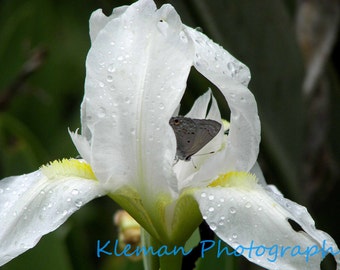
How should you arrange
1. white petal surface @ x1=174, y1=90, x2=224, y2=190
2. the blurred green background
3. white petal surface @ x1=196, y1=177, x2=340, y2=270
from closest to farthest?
white petal surface @ x1=196, y1=177, x2=340, y2=270 < white petal surface @ x1=174, y1=90, x2=224, y2=190 < the blurred green background

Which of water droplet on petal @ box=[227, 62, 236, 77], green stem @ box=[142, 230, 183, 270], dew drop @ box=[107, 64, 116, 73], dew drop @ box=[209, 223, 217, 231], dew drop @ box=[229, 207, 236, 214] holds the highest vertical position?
dew drop @ box=[107, 64, 116, 73]

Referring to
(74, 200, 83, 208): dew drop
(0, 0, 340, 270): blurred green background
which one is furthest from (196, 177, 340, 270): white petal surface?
(0, 0, 340, 270): blurred green background

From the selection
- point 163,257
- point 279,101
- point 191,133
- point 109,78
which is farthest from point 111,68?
point 279,101

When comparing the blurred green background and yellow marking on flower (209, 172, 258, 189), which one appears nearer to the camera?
yellow marking on flower (209, 172, 258, 189)

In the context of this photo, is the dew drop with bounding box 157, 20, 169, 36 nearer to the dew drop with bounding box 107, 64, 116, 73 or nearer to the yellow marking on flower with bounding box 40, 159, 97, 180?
the dew drop with bounding box 107, 64, 116, 73

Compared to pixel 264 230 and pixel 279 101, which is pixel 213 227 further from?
pixel 279 101

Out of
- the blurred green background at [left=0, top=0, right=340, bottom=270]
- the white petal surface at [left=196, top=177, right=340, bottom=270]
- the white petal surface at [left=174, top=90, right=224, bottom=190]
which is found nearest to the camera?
the white petal surface at [left=196, top=177, right=340, bottom=270]

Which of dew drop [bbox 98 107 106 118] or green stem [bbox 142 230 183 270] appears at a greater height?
dew drop [bbox 98 107 106 118]

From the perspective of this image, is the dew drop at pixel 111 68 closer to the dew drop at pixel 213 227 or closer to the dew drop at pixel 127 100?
the dew drop at pixel 127 100

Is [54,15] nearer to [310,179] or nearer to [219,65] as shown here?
[310,179]
